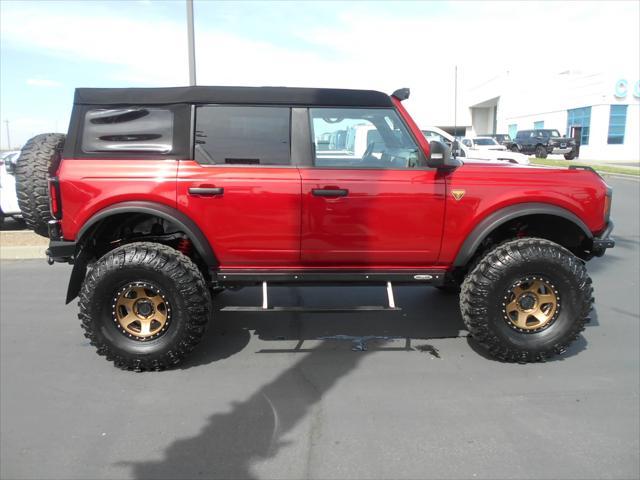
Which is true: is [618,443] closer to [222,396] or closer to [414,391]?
[414,391]

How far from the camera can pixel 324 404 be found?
3.22 meters

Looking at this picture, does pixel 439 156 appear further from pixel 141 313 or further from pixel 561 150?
pixel 561 150

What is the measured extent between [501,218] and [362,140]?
1.22 metres

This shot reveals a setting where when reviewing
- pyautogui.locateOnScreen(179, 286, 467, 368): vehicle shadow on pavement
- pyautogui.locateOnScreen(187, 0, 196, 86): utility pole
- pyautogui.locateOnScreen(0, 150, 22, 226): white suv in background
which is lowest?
pyautogui.locateOnScreen(179, 286, 467, 368): vehicle shadow on pavement

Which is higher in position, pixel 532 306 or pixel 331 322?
pixel 532 306

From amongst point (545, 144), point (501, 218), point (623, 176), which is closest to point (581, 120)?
point (545, 144)

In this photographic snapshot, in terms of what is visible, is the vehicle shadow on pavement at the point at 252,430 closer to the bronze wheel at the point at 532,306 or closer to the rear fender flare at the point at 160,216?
the rear fender flare at the point at 160,216

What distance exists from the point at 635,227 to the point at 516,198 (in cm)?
652

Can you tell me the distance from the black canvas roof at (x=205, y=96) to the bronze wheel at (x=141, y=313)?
4.67 feet

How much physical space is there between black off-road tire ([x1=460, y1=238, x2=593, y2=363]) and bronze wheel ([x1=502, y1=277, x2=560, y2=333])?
0.03 m

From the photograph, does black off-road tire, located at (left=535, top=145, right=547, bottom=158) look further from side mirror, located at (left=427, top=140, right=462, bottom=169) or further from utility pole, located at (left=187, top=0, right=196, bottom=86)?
side mirror, located at (left=427, top=140, right=462, bottom=169)

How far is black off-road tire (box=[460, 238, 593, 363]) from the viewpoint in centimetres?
370

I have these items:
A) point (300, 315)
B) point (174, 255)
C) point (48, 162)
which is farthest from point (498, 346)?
point (48, 162)

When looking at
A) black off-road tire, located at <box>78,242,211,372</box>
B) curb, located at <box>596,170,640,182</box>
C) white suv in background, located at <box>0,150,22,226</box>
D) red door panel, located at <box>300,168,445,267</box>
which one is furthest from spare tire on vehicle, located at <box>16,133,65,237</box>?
curb, located at <box>596,170,640,182</box>
